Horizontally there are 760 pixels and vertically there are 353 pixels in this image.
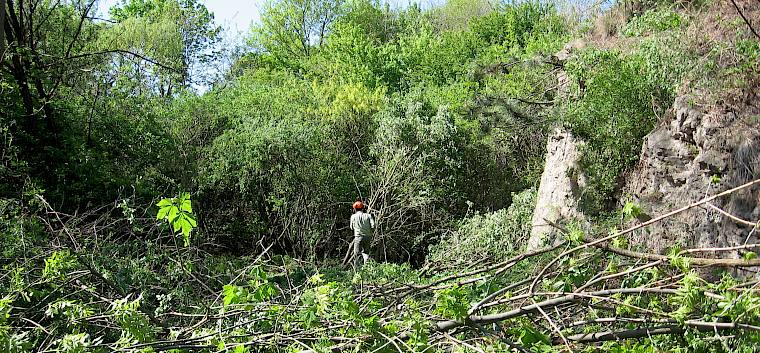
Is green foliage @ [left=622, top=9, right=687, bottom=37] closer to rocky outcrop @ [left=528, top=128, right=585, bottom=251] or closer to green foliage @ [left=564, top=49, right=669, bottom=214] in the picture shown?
green foliage @ [left=564, top=49, right=669, bottom=214]

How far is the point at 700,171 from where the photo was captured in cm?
943

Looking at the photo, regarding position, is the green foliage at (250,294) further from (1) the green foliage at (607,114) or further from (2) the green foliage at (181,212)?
(1) the green foliage at (607,114)

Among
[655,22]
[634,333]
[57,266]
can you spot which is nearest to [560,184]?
[655,22]

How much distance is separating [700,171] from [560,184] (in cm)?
322

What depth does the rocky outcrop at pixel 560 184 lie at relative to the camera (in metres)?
12.2

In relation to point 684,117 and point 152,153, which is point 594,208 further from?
point 152,153

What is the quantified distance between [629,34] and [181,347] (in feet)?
33.4

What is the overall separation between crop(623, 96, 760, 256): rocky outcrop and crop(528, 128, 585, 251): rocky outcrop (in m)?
1.63

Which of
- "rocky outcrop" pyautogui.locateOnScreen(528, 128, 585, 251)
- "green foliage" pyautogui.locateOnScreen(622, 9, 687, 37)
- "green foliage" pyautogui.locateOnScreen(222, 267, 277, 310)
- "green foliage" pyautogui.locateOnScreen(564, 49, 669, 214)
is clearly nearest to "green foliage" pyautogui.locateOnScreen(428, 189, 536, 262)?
"rocky outcrop" pyautogui.locateOnScreen(528, 128, 585, 251)

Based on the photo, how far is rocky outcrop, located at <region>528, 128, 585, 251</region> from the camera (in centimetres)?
1223

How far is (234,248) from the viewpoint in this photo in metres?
15.0

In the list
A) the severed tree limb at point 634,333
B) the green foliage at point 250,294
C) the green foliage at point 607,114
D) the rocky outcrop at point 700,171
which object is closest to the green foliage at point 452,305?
the severed tree limb at point 634,333

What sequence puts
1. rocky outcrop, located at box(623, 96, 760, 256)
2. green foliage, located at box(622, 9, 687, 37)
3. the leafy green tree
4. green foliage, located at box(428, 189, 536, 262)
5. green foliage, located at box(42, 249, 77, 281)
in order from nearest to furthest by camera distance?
green foliage, located at box(42, 249, 77, 281) < rocky outcrop, located at box(623, 96, 760, 256) < green foliage, located at box(622, 9, 687, 37) < green foliage, located at box(428, 189, 536, 262) < the leafy green tree

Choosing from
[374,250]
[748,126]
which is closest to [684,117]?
[748,126]
